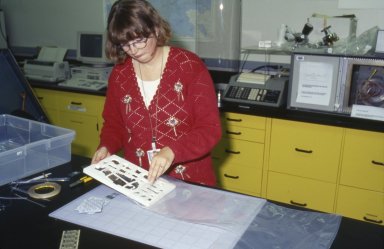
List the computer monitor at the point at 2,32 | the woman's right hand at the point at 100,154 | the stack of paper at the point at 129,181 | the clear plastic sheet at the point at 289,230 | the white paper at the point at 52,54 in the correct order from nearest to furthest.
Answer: the clear plastic sheet at the point at 289,230
the stack of paper at the point at 129,181
the woman's right hand at the point at 100,154
the white paper at the point at 52,54
the computer monitor at the point at 2,32

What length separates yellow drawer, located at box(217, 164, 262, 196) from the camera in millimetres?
2527

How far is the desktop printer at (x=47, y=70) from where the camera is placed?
3.31 m

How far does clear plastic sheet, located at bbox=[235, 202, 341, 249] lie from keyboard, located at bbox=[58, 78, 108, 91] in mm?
2263

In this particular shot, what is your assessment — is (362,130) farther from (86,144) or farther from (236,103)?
(86,144)

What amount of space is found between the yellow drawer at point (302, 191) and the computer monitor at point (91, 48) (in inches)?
70.0

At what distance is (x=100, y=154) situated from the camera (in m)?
1.39

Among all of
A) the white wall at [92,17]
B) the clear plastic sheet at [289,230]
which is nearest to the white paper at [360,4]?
the white wall at [92,17]

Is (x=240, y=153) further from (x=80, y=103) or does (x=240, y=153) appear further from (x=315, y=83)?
(x=80, y=103)

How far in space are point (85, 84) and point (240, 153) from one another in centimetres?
147

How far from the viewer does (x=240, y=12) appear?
289 centimetres

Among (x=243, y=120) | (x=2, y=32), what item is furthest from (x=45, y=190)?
(x=2, y=32)

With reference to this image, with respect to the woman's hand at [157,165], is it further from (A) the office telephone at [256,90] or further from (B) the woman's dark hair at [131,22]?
(A) the office telephone at [256,90]

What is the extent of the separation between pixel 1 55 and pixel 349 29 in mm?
2300

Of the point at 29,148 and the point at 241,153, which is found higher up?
the point at 29,148
